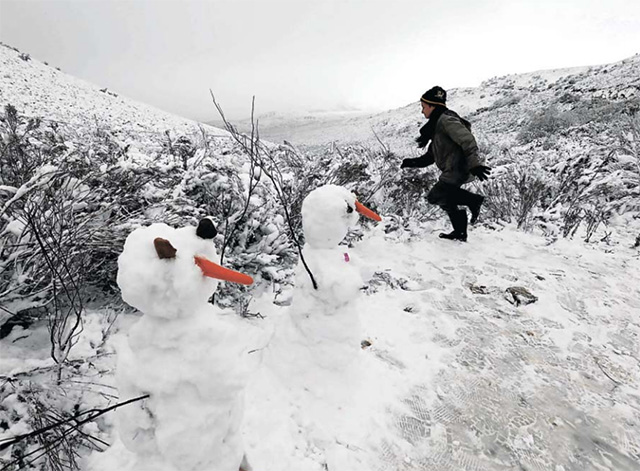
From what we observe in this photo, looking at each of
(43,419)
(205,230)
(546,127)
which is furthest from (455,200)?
(546,127)

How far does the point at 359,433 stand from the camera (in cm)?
172

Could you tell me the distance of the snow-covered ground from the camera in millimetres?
1654

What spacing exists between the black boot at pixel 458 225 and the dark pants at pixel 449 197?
0.07 metres

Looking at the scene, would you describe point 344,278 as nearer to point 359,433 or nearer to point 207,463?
point 359,433

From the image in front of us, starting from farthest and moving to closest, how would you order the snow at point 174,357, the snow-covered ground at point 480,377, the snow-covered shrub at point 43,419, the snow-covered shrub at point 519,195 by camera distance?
the snow-covered shrub at point 519,195 → the snow-covered ground at point 480,377 → the snow-covered shrub at point 43,419 → the snow at point 174,357

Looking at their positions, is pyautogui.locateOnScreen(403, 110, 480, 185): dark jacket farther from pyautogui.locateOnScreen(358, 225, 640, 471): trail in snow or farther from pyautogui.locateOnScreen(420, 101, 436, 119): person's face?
pyautogui.locateOnScreen(358, 225, 640, 471): trail in snow

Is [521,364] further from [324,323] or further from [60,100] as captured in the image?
[60,100]

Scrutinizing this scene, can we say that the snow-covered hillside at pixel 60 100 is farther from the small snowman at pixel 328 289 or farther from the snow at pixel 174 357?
the snow at pixel 174 357

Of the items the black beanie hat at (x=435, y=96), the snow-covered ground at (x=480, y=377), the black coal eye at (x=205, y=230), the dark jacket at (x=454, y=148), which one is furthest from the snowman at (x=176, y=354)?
the black beanie hat at (x=435, y=96)

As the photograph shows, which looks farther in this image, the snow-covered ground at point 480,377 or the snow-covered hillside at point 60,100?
the snow-covered hillside at point 60,100

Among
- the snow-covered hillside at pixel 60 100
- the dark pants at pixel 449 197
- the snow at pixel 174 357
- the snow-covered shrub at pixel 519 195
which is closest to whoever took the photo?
the snow at pixel 174 357

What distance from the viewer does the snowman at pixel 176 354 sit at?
1.12 m

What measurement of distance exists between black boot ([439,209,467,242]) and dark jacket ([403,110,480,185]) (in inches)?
16.2

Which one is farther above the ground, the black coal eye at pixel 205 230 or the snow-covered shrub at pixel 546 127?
the black coal eye at pixel 205 230
